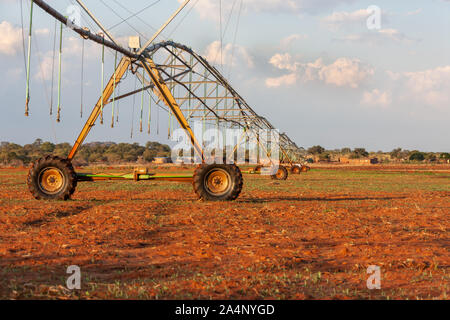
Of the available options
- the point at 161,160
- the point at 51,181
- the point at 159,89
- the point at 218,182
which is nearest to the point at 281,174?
the point at 159,89

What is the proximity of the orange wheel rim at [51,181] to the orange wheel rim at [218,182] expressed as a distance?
16.7ft

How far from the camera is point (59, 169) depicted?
1582 centimetres

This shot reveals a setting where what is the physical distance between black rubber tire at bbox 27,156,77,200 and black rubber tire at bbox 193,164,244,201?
4.32 metres

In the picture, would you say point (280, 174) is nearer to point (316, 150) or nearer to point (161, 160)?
point (161, 160)

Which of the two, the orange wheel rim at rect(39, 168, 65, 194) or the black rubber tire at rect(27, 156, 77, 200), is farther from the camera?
the orange wheel rim at rect(39, 168, 65, 194)

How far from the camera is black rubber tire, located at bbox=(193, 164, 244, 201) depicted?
622 inches

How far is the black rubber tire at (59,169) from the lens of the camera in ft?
51.7

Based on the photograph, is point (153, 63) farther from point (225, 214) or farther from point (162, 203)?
point (225, 214)

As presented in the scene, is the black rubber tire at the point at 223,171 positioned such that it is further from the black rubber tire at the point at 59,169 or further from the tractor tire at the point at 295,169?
the tractor tire at the point at 295,169

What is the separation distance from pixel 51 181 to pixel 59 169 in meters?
0.59

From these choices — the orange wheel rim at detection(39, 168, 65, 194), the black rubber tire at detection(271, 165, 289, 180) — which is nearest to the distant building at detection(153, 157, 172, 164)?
the black rubber tire at detection(271, 165, 289, 180)

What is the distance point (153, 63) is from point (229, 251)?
44.4 feet

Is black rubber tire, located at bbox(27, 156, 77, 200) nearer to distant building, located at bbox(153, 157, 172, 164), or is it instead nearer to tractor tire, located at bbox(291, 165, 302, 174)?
tractor tire, located at bbox(291, 165, 302, 174)
